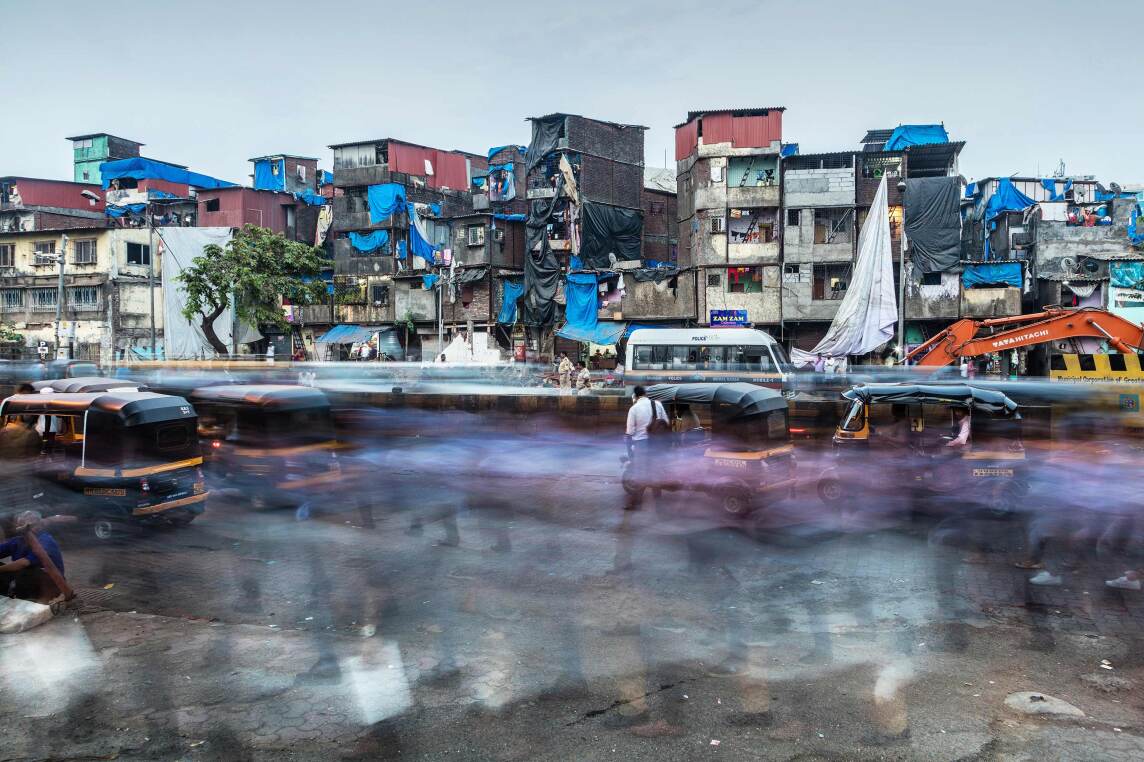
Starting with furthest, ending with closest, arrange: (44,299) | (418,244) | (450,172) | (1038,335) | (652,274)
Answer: (450,172) < (44,299) < (418,244) < (652,274) < (1038,335)

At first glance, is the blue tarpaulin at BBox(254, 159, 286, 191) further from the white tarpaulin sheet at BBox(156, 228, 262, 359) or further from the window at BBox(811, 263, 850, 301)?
the window at BBox(811, 263, 850, 301)

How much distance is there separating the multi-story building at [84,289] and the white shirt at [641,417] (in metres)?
45.6

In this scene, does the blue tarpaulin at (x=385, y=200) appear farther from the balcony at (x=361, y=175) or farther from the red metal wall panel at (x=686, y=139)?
the red metal wall panel at (x=686, y=139)

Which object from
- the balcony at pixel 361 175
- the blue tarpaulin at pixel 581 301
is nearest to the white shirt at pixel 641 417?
the blue tarpaulin at pixel 581 301

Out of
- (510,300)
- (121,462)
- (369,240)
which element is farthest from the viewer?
(369,240)

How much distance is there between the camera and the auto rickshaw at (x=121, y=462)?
10828 mm

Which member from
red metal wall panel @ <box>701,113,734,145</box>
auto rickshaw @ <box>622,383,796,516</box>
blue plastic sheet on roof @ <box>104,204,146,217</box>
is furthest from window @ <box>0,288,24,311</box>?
auto rickshaw @ <box>622,383,796,516</box>

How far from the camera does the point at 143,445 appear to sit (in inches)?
434

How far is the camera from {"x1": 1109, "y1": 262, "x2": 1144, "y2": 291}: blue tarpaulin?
37656 millimetres

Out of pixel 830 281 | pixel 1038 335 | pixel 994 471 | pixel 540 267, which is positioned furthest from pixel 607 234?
pixel 994 471

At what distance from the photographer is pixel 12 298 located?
5231 centimetres

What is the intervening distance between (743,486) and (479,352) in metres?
34.7

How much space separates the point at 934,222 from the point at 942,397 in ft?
100

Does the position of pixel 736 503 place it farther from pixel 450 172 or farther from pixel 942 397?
pixel 450 172
